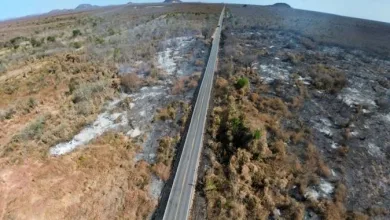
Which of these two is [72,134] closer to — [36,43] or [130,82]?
[130,82]

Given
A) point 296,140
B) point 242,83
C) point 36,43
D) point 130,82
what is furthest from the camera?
Answer: point 36,43

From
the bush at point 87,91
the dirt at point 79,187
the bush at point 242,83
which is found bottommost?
the dirt at point 79,187

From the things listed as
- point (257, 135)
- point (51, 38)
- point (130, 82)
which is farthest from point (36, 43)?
point (257, 135)

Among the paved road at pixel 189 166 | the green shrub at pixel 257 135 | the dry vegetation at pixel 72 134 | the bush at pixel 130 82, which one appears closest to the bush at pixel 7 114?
the dry vegetation at pixel 72 134

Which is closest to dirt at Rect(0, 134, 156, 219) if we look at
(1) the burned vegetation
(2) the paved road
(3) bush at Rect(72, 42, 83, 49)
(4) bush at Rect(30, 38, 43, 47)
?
(2) the paved road

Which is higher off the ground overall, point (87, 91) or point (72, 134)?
point (87, 91)

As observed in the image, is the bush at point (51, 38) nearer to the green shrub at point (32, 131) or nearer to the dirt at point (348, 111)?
the dirt at point (348, 111)

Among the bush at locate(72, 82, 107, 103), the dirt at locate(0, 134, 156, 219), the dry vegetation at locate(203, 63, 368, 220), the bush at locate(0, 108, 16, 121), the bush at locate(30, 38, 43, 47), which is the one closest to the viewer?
the dirt at locate(0, 134, 156, 219)

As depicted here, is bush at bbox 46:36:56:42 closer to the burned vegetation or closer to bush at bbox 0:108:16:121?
bush at bbox 0:108:16:121
